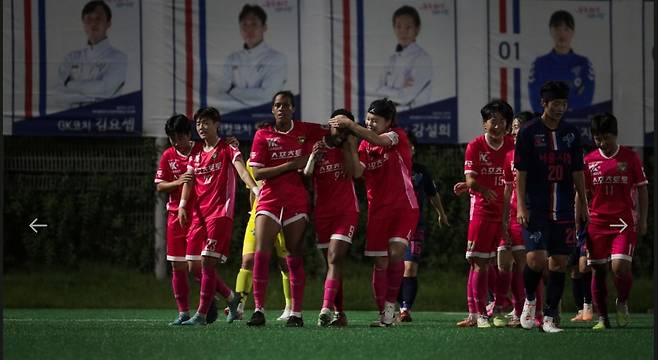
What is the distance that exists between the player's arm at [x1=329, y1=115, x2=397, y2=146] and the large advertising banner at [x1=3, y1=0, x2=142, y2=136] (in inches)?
314

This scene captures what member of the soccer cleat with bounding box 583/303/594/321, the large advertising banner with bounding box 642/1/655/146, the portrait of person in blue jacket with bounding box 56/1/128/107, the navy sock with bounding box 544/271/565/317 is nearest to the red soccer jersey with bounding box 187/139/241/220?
the navy sock with bounding box 544/271/565/317

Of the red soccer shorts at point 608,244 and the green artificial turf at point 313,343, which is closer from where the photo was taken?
the green artificial turf at point 313,343

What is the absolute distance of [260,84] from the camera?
59.2 feet

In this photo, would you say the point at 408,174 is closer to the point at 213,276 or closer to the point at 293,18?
the point at 213,276

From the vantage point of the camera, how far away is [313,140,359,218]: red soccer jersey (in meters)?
10.6

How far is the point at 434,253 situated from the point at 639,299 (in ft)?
9.65

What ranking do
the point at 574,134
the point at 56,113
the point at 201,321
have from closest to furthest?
the point at 574,134 → the point at 201,321 → the point at 56,113

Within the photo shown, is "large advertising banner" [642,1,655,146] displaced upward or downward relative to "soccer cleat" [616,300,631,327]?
upward

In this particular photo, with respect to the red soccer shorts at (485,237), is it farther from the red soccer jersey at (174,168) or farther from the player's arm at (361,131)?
the red soccer jersey at (174,168)

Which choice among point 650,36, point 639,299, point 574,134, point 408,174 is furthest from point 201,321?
point 650,36

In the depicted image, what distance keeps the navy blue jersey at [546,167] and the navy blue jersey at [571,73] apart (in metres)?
8.69

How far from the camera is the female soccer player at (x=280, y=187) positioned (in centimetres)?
1053

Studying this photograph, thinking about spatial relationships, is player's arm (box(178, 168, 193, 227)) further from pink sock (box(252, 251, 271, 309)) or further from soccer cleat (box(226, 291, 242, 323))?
soccer cleat (box(226, 291, 242, 323))

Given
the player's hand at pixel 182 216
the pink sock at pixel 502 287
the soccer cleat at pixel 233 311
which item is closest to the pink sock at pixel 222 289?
the soccer cleat at pixel 233 311
